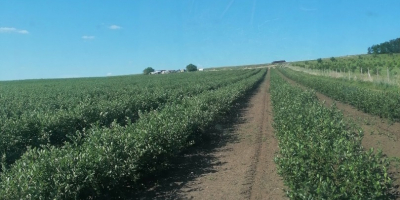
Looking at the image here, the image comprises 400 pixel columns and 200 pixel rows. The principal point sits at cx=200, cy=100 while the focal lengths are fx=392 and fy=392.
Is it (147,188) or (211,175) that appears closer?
(147,188)

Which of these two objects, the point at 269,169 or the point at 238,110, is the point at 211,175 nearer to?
the point at 269,169

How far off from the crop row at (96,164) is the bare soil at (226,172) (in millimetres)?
618

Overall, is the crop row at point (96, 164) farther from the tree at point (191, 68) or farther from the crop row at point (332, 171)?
the tree at point (191, 68)

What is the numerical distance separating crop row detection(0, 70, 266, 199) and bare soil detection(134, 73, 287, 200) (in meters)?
0.62

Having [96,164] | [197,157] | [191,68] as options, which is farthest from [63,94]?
[191,68]

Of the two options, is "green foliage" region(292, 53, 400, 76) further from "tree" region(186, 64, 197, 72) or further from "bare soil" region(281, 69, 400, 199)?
"tree" region(186, 64, 197, 72)

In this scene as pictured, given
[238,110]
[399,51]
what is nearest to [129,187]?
[238,110]

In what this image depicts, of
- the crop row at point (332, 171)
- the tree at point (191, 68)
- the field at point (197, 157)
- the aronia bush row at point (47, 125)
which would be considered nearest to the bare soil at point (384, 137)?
the field at point (197, 157)

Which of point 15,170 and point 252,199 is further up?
point 15,170

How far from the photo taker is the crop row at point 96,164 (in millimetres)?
5406

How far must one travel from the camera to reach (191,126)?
1154cm

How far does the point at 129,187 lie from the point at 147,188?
1.25 ft

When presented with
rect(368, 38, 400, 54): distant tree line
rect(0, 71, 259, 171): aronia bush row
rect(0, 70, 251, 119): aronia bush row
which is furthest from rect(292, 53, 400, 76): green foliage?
rect(0, 71, 259, 171): aronia bush row

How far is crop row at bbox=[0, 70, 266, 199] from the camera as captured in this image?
5.41m
